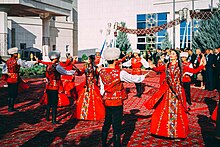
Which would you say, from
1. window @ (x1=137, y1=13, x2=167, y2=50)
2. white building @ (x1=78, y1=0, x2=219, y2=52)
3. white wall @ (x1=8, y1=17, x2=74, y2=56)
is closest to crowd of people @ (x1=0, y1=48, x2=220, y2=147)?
white building @ (x1=78, y1=0, x2=219, y2=52)

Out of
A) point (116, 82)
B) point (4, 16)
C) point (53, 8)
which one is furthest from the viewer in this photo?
point (53, 8)

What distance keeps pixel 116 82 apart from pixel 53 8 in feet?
65.2

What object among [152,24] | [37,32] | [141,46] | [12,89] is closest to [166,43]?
[152,24]

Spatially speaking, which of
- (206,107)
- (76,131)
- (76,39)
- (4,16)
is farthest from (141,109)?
(76,39)

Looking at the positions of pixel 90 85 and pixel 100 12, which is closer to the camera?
pixel 90 85

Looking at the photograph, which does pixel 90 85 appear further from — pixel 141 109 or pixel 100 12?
pixel 100 12

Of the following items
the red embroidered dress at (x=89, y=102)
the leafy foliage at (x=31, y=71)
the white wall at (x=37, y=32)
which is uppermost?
the white wall at (x=37, y=32)

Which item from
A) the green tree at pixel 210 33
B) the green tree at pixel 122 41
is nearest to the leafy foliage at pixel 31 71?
the green tree at pixel 210 33

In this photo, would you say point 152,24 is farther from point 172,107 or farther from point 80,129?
point 172,107

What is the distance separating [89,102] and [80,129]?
0.90m

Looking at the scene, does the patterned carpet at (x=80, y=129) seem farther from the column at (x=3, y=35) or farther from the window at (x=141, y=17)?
the window at (x=141, y=17)

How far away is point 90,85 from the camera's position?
7059 millimetres

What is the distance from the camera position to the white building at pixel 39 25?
749 inches

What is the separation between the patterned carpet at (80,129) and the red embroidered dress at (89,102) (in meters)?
0.18
